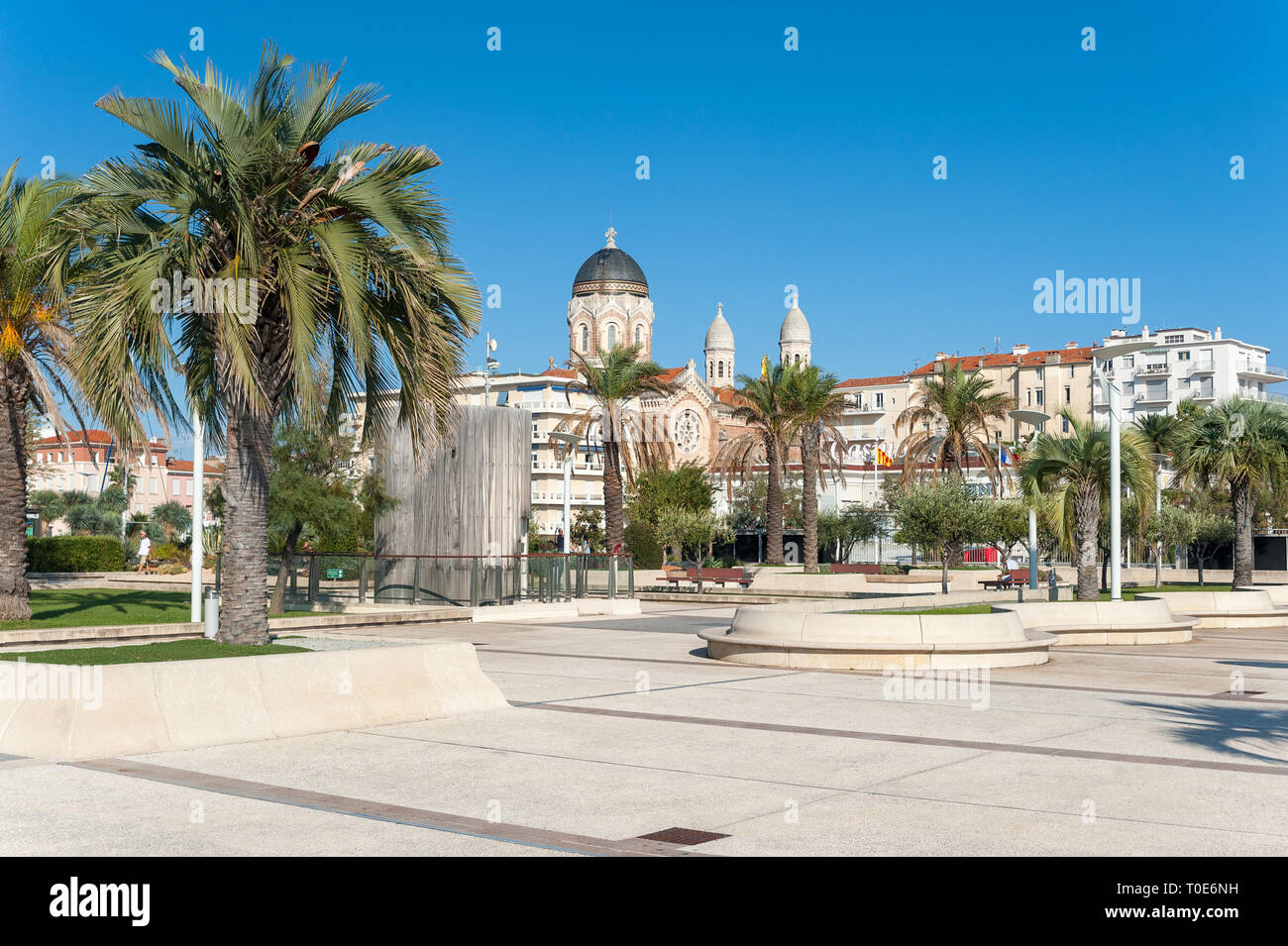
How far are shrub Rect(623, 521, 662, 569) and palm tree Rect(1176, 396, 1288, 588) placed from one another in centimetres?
2317

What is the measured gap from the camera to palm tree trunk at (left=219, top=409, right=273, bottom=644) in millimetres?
13070

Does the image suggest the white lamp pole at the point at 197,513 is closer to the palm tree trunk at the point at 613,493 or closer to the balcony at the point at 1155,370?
the palm tree trunk at the point at 613,493

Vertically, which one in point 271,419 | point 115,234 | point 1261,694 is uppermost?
point 115,234

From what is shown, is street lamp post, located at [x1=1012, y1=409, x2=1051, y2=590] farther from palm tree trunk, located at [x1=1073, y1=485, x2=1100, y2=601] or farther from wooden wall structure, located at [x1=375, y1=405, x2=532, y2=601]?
wooden wall structure, located at [x1=375, y1=405, x2=532, y2=601]

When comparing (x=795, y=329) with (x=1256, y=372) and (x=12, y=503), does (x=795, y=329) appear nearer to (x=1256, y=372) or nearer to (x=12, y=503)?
(x=1256, y=372)

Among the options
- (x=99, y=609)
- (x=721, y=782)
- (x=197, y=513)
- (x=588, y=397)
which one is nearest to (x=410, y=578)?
(x=99, y=609)

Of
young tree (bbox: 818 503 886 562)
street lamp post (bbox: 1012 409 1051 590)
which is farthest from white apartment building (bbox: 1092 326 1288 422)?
street lamp post (bbox: 1012 409 1051 590)

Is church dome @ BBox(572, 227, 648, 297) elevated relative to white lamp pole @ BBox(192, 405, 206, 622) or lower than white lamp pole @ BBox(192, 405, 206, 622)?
elevated

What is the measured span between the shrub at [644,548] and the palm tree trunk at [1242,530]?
2326 centimetres

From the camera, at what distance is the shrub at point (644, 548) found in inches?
2028
